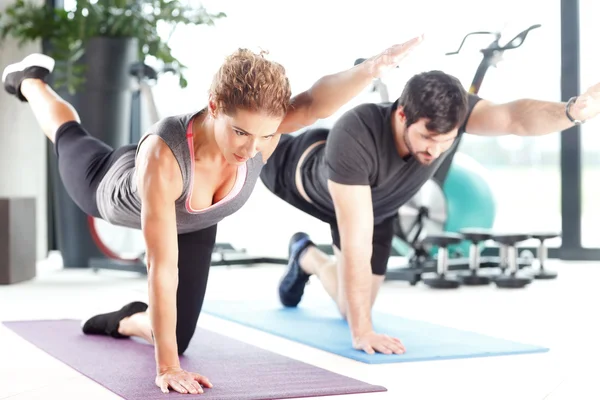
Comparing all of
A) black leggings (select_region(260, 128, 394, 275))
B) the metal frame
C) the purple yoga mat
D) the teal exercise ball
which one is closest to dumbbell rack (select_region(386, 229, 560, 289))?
the teal exercise ball

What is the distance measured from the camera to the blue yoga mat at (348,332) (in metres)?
2.69

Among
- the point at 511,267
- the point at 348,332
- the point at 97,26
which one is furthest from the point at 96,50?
the point at 348,332

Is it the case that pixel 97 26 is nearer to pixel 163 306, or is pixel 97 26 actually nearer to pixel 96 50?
pixel 96 50

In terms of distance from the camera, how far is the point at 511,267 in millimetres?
4609

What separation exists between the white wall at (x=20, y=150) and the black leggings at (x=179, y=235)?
9.43 ft

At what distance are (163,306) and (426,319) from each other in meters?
1.65

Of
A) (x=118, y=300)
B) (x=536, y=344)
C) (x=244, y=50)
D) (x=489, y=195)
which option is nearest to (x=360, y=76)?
(x=244, y=50)

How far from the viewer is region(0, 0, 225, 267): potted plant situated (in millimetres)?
5078

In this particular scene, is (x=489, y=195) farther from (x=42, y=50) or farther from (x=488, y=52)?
(x=42, y=50)

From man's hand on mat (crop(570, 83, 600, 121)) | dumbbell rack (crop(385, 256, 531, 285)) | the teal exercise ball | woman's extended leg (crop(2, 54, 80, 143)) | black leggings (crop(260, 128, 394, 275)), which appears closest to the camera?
man's hand on mat (crop(570, 83, 600, 121))

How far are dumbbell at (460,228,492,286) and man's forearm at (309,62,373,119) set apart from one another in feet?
8.15

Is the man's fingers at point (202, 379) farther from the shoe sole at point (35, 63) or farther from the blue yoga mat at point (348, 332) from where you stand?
the shoe sole at point (35, 63)

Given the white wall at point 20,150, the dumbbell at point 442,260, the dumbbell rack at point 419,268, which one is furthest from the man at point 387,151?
the white wall at point 20,150

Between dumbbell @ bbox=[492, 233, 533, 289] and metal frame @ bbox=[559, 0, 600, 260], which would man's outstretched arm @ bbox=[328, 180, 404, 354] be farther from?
metal frame @ bbox=[559, 0, 600, 260]
